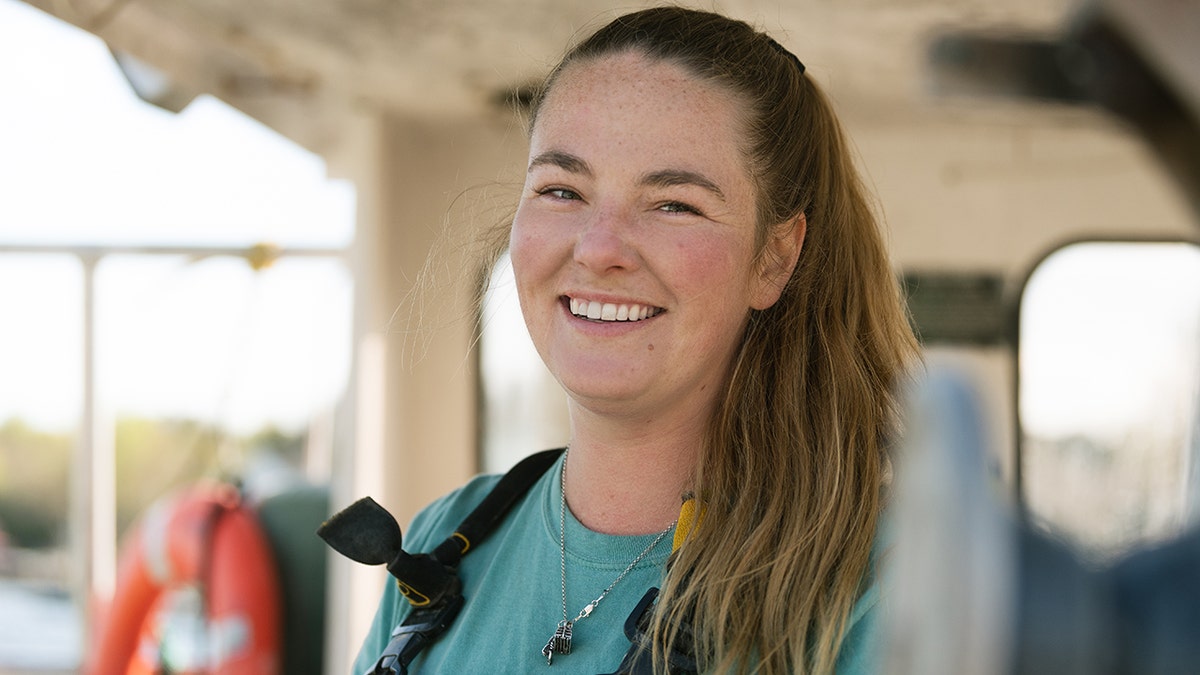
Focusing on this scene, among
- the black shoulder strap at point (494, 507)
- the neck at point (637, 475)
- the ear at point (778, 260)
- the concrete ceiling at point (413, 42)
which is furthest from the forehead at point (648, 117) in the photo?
the concrete ceiling at point (413, 42)

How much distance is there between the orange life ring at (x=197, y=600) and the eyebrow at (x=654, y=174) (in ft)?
12.2

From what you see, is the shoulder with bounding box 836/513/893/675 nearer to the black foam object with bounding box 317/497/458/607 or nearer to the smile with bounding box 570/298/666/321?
the smile with bounding box 570/298/666/321

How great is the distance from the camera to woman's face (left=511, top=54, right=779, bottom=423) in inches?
58.8

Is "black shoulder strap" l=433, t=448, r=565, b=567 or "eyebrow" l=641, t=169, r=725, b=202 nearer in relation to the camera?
"eyebrow" l=641, t=169, r=725, b=202

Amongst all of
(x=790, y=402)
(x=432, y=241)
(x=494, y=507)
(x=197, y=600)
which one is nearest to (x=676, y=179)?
(x=790, y=402)

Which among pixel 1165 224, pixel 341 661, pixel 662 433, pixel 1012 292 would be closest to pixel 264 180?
pixel 341 661

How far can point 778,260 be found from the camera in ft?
5.47

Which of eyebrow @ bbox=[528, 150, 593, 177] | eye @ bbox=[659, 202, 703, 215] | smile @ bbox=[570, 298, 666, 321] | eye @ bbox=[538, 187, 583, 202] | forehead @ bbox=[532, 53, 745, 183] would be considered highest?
forehead @ bbox=[532, 53, 745, 183]

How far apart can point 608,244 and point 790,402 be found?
31cm

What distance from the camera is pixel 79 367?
5.09 metres

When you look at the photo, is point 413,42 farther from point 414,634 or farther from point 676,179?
point 414,634

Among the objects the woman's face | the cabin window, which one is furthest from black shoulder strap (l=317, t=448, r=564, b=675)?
the cabin window

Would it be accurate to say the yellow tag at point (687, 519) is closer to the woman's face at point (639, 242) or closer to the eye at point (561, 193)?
the woman's face at point (639, 242)

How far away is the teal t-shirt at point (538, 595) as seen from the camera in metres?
1.44
